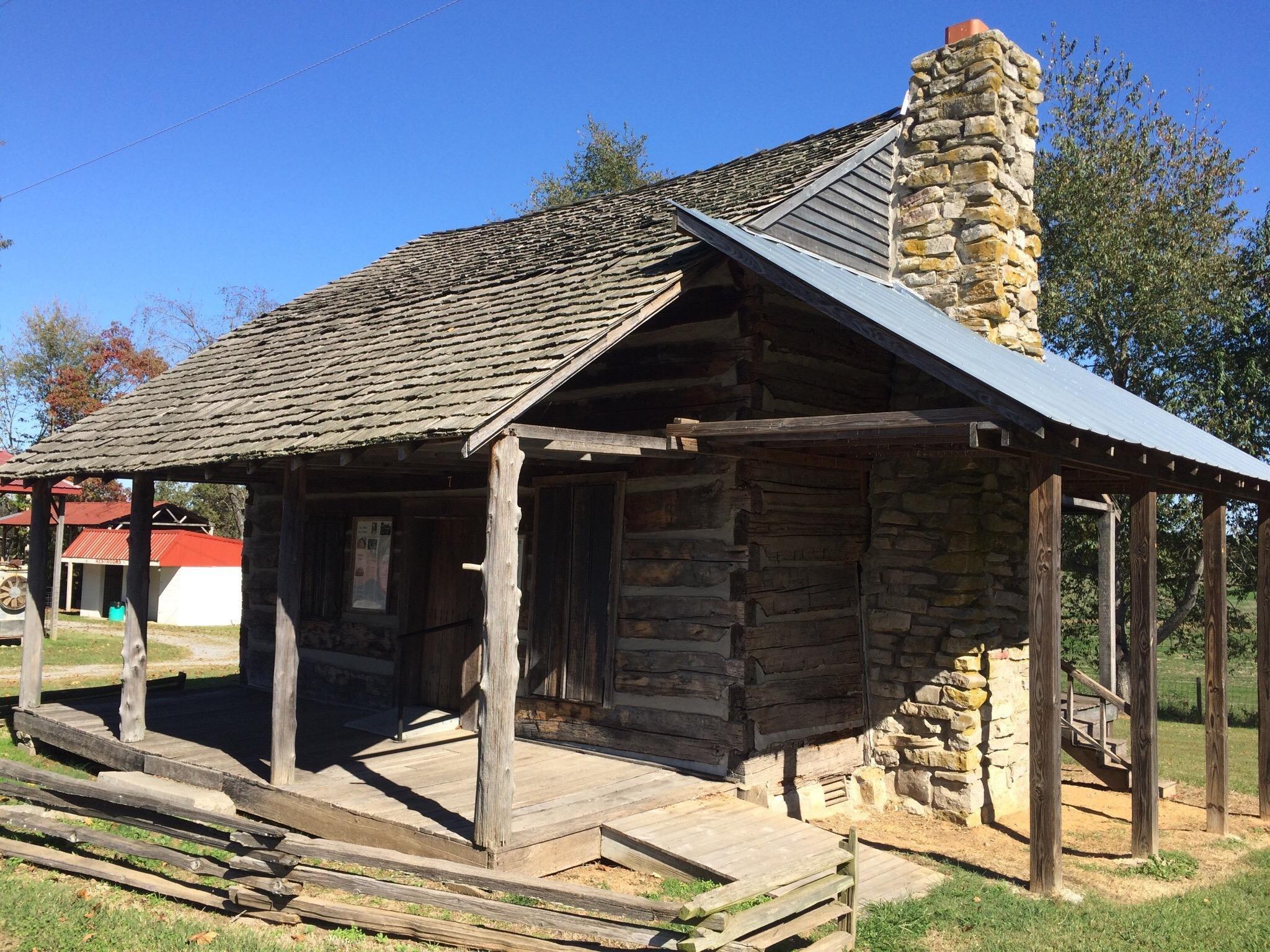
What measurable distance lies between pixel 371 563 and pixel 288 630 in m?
3.44

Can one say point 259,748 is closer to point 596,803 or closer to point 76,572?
point 596,803

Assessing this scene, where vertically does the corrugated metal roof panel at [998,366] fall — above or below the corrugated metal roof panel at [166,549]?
above

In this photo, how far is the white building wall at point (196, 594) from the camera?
29.4 meters

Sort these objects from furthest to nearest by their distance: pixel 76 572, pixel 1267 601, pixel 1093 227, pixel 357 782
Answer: pixel 76 572 < pixel 1093 227 < pixel 1267 601 < pixel 357 782

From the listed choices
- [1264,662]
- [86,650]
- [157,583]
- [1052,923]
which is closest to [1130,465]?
[1052,923]

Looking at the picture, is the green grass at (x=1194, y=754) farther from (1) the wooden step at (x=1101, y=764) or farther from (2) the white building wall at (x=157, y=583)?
(2) the white building wall at (x=157, y=583)

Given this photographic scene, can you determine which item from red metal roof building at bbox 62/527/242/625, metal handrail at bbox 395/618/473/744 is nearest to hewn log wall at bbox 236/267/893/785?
metal handrail at bbox 395/618/473/744

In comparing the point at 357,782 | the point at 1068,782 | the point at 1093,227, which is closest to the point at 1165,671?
the point at 1093,227

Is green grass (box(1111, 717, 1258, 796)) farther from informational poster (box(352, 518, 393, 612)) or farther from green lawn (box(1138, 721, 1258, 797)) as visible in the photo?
informational poster (box(352, 518, 393, 612))

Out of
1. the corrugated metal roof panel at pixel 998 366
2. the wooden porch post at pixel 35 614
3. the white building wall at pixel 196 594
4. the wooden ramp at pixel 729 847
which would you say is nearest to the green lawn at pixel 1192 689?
the corrugated metal roof panel at pixel 998 366

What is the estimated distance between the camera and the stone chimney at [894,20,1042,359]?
9492 mm

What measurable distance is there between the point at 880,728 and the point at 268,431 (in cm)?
569

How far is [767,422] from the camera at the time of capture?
707 centimetres

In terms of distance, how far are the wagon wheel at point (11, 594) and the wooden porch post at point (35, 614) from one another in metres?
13.0
